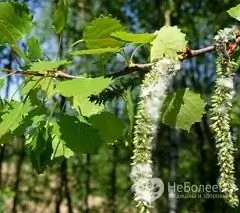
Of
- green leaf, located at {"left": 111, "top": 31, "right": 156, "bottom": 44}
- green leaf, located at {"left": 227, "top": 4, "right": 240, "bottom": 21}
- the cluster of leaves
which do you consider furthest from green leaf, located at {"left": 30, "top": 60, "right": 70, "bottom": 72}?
green leaf, located at {"left": 227, "top": 4, "right": 240, "bottom": 21}

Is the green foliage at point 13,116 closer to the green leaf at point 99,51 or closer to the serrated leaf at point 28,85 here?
the serrated leaf at point 28,85

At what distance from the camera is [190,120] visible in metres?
0.75

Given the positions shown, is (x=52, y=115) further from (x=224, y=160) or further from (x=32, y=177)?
(x=32, y=177)

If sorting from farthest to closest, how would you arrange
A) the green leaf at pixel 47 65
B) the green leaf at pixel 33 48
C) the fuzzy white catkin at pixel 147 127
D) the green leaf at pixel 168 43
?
the green leaf at pixel 33 48 → the green leaf at pixel 47 65 → the green leaf at pixel 168 43 → the fuzzy white catkin at pixel 147 127

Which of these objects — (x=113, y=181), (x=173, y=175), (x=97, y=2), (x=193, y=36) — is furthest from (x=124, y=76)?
(x=113, y=181)

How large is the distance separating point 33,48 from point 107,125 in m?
0.16

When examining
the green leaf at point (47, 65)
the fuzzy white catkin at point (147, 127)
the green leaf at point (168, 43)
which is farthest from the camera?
the green leaf at point (47, 65)

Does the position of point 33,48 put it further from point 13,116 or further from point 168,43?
point 168,43

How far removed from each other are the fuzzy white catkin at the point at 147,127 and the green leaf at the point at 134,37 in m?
0.08

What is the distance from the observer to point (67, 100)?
0.93 meters

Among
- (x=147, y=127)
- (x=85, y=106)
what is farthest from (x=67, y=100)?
(x=147, y=127)

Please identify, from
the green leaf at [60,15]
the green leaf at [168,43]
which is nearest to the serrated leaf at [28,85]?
the green leaf at [60,15]

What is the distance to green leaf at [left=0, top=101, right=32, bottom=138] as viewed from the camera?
794 millimetres

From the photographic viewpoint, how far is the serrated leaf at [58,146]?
2.81ft
